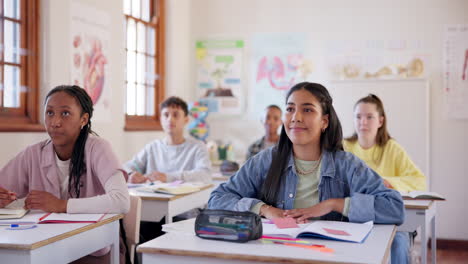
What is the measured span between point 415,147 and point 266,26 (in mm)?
1913

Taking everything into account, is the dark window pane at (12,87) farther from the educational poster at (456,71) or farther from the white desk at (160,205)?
the educational poster at (456,71)

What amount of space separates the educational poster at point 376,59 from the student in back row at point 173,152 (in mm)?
1893

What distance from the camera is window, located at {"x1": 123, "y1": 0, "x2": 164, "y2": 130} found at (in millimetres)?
4910

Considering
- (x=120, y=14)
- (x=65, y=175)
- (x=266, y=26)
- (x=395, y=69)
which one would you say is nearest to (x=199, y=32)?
(x=266, y=26)

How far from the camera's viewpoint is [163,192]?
316 centimetres

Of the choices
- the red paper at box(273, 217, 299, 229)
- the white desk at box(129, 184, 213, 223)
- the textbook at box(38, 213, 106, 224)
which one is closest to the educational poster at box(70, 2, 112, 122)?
the white desk at box(129, 184, 213, 223)

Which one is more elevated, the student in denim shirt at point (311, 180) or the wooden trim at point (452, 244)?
the student in denim shirt at point (311, 180)

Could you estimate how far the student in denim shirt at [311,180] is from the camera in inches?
78.8

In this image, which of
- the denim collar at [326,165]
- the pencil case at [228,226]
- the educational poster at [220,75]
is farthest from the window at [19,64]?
the educational poster at [220,75]

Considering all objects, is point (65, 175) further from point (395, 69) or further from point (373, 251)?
point (395, 69)

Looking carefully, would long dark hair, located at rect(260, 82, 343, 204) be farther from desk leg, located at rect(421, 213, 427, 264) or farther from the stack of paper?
the stack of paper

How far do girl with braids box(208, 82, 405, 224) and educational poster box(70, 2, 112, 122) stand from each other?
6.89 ft

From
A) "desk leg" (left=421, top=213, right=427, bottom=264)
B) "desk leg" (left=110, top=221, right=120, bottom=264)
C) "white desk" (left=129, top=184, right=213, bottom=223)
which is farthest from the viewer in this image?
"white desk" (left=129, top=184, right=213, bottom=223)

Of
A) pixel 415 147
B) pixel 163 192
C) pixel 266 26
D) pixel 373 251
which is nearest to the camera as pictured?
pixel 373 251
